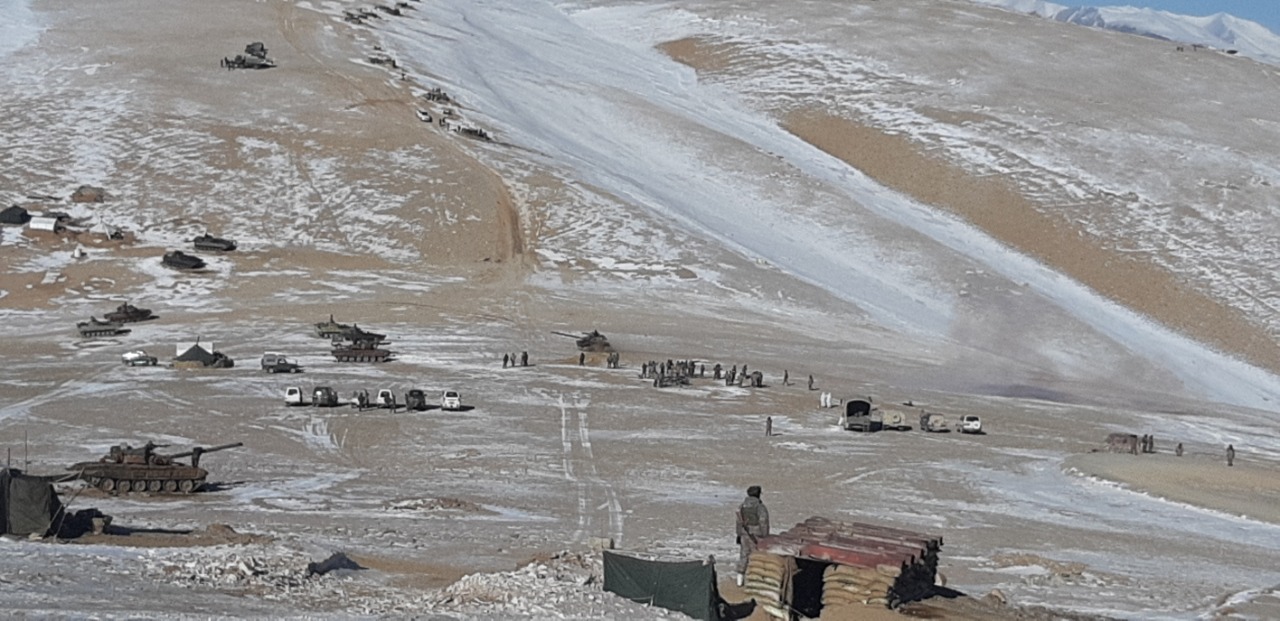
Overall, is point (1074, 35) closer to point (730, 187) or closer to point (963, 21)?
point (963, 21)

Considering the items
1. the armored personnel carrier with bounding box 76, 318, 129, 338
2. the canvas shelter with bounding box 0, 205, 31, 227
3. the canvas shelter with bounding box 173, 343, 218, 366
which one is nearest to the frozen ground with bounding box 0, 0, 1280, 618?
the canvas shelter with bounding box 173, 343, 218, 366

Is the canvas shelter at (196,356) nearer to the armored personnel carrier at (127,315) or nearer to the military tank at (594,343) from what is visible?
the armored personnel carrier at (127,315)

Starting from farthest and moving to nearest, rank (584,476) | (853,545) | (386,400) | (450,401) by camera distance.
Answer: (450,401) < (386,400) < (584,476) < (853,545)

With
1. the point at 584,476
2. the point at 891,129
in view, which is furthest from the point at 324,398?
the point at 891,129

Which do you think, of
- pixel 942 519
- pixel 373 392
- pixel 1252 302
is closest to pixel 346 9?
pixel 1252 302

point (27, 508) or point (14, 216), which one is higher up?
point (14, 216)

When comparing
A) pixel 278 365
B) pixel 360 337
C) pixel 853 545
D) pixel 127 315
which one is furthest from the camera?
pixel 127 315

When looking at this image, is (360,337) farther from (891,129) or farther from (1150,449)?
(891,129)
